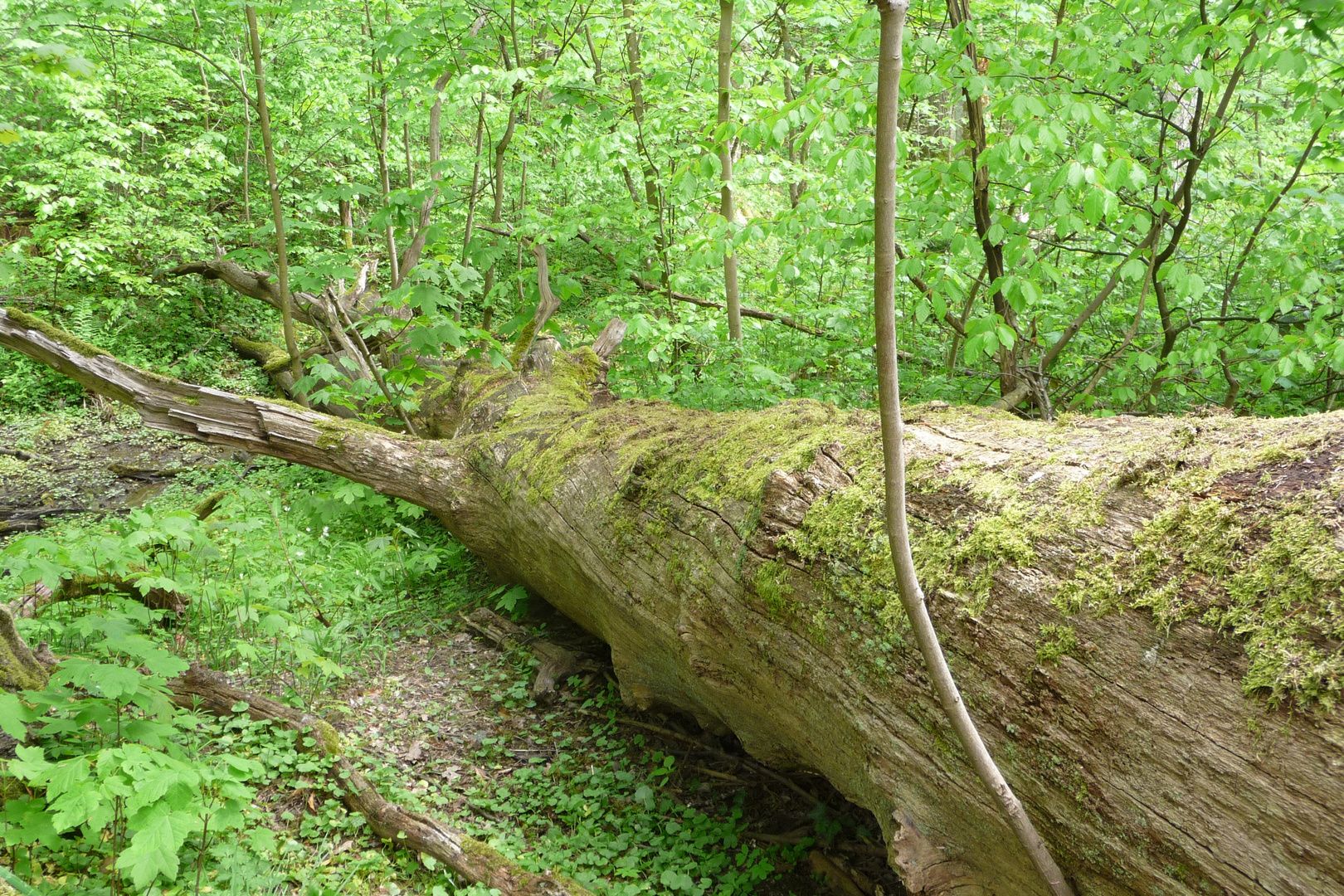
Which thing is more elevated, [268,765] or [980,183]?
[980,183]

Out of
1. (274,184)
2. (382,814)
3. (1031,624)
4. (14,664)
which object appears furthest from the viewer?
(274,184)

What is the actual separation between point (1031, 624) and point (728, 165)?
4947mm

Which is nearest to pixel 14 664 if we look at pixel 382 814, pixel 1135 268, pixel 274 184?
pixel 382 814

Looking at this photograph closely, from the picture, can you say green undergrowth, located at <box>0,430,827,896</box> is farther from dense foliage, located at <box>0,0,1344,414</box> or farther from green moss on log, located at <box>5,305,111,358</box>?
dense foliage, located at <box>0,0,1344,414</box>

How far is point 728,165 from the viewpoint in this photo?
19.4 feet

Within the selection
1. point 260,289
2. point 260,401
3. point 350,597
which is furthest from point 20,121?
point 350,597

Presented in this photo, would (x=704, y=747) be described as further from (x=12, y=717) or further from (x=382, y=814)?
(x=12, y=717)

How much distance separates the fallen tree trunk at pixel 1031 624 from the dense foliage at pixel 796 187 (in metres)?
1.24

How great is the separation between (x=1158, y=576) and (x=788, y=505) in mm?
1040

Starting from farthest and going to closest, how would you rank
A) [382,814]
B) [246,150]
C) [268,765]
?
1. [246,150]
2. [268,765]
3. [382,814]

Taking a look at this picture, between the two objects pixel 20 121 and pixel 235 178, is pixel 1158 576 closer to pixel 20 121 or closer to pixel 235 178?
pixel 235 178

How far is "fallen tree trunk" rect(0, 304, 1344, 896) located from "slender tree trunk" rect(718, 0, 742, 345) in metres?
2.67

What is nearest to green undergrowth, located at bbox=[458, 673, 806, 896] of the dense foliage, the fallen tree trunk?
the fallen tree trunk

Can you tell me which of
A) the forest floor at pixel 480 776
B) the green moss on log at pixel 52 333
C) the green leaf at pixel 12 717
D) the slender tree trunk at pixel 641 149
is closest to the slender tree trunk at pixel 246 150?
the green moss on log at pixel 52 333
